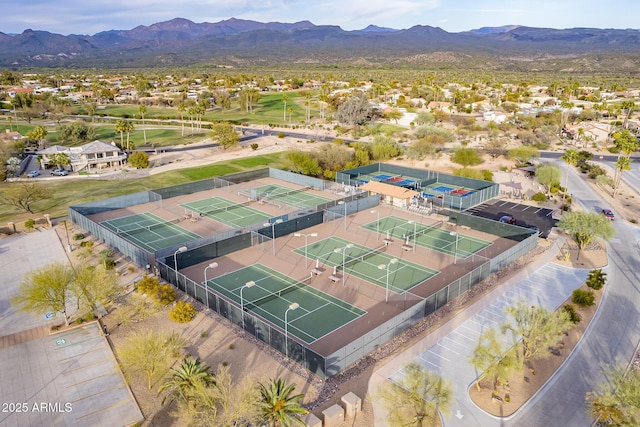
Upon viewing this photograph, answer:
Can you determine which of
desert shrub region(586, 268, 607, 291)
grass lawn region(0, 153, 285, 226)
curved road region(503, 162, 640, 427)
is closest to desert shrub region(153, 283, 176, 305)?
curved road region(503, 162, 640, 427)

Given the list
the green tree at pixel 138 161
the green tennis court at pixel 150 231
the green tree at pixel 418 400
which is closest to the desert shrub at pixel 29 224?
the green tennis court at pixel 150 231

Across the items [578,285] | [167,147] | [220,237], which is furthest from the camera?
[167,147]

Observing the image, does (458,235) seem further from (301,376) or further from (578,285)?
(301,376)

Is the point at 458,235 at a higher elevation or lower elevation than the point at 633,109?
lower

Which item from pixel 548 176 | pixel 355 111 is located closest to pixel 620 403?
pixel 548 176

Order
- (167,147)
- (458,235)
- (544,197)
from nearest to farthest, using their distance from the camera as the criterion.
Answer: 1. (458,235)
2. (544,197)
3. (167,147)

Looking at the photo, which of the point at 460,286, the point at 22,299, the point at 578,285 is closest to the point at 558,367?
the point at 460,286

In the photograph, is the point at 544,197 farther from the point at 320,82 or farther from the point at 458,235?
the point at 320,82

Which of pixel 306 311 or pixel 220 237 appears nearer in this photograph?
pixel 306 311
